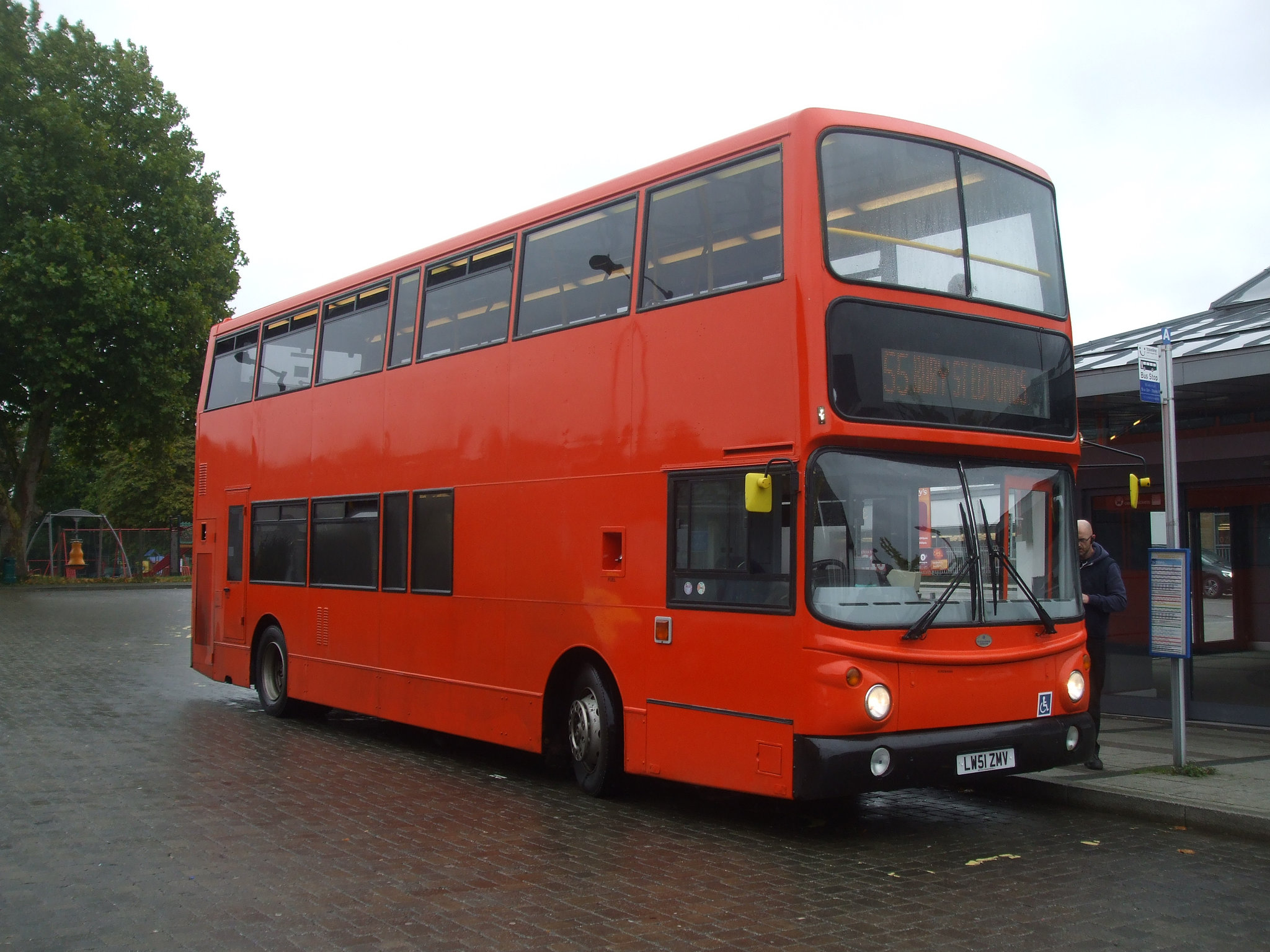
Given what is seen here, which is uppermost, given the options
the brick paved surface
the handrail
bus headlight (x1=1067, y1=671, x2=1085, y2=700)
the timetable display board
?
the handrail

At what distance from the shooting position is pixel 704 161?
854cm

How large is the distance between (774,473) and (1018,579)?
1822mm

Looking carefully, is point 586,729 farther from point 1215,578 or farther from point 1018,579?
point 1215,578

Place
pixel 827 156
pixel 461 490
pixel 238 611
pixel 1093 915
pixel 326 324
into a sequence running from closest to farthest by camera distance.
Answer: pixel 1093 915
pixel 827 156
pixel 461 490
pixel 326 324
pixel 238 611

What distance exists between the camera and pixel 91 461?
156 ft

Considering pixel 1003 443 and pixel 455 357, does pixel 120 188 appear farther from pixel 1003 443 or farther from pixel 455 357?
pixel 1003 443

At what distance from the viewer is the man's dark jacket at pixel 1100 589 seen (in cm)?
955

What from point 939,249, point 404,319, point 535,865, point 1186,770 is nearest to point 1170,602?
point 1186,770

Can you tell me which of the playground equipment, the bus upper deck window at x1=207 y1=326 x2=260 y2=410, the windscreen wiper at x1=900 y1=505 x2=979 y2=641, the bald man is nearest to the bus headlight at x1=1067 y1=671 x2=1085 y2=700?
the windscreen wiper at x1=900 y1=505 x2=979 y2=641

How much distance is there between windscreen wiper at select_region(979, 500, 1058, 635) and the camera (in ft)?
25.9

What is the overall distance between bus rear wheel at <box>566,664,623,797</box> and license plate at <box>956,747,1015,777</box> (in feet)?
8.38

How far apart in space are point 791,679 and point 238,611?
31.5 feet

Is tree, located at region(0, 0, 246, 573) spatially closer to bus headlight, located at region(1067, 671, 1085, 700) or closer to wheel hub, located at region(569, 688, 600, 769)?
wheel hub, located at region(569, 688, 600, 769)

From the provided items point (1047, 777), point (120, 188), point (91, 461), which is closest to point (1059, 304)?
point (1047, 777)
